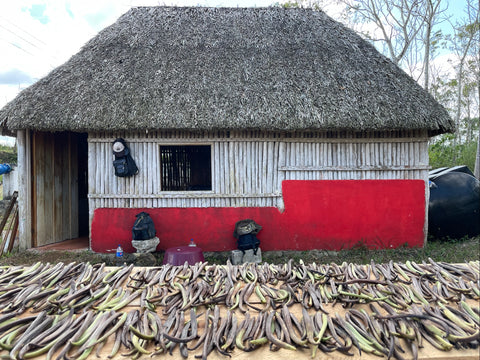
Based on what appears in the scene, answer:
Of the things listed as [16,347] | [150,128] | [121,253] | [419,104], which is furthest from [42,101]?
[419,104]

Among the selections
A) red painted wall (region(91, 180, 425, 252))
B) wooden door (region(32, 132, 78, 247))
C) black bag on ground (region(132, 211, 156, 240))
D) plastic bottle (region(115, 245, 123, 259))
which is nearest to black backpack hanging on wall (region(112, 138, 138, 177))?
red painted wall (region(91, 180, 425, 252))

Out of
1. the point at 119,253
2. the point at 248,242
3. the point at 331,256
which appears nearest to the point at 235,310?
the point at 248,242

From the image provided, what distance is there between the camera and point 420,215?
6.11m

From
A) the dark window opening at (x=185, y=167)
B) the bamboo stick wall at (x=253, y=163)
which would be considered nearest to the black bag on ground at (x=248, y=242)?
the bamboo stick wall at (x=253, y=163)

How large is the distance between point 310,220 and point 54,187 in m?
5.64

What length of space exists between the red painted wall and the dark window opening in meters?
2.61

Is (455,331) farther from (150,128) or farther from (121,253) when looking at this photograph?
(121,253)

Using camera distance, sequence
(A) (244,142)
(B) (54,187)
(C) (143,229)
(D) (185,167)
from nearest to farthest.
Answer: (C) (143,229), (A) (244,142), (B) (54,187), (D) (185,167)

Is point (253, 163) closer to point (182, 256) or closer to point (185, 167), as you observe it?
point (182, 256)

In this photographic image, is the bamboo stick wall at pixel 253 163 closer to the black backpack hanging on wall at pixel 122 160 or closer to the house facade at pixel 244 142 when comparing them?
the house facade at pixel 244 142

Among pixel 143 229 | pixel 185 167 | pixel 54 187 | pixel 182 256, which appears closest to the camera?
pixel 182 256

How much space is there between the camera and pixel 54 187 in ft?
21.6

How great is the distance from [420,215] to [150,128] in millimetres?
5673

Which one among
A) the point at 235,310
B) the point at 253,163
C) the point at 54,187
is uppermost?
the point at 253,163
